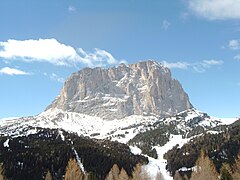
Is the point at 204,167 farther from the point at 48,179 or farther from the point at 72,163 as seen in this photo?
the point at 48,179

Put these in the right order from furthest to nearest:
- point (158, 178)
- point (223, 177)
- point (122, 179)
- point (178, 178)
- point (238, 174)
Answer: point (178, 178) → point (158, 178) → point (122, 179) → point (238, 174) → point (223, 177)

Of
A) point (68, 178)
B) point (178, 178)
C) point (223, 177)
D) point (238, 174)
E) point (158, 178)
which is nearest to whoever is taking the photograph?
point (223, 177)

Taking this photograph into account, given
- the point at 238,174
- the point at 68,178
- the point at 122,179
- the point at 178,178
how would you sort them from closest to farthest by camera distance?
the point at 238,174, the point at 68,178, the point at 122,179, the point at 178,178

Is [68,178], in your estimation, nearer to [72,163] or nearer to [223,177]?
[72,163]

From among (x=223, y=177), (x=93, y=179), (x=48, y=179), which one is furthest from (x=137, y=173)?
(x=223, y=177)

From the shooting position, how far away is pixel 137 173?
473ft

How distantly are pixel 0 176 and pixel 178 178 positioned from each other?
111498 mm

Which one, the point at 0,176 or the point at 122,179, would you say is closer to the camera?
the point at 0,176

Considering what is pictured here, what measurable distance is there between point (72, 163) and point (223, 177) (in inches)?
1923

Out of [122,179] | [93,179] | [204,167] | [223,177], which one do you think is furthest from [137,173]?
[223,177]

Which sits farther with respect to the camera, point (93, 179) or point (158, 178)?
point (158, 178)

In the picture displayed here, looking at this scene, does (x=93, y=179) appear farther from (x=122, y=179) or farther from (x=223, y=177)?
(x=122, y=179)

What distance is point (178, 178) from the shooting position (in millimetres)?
196375

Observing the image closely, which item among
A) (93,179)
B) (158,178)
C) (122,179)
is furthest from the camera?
(158,178)
